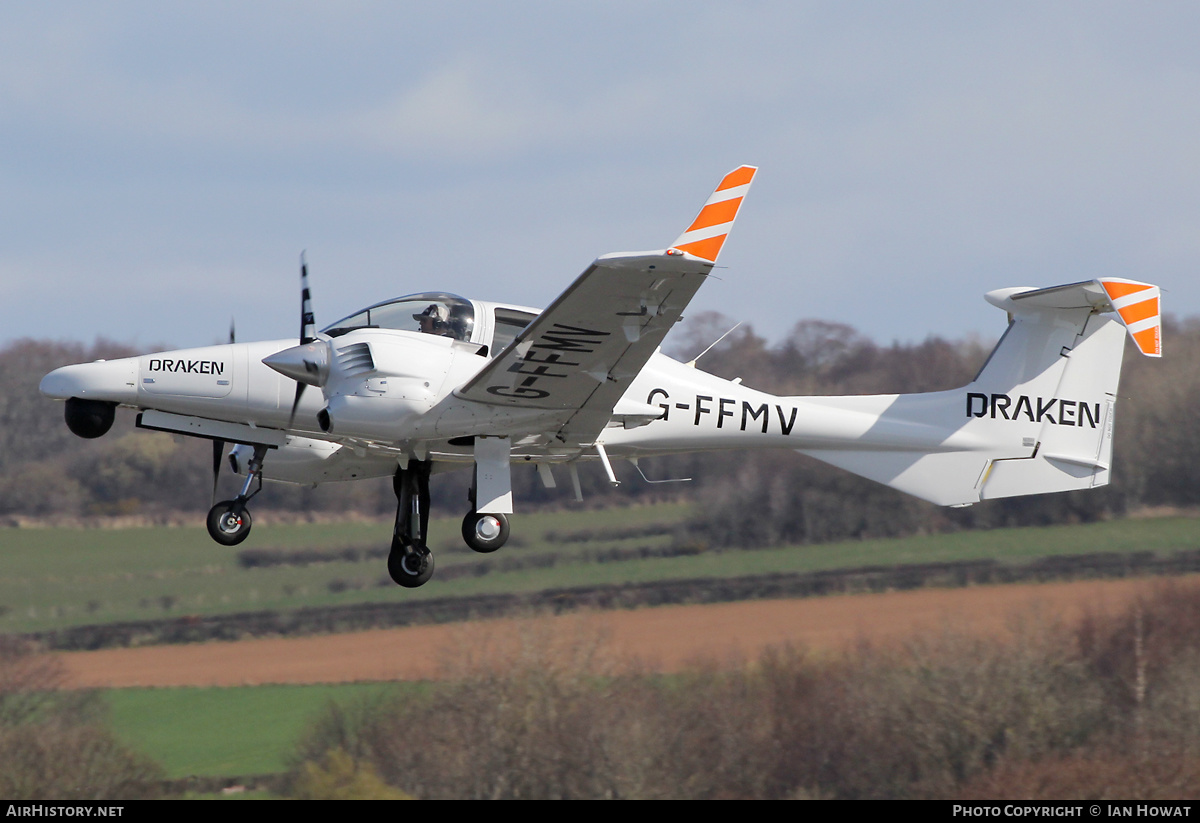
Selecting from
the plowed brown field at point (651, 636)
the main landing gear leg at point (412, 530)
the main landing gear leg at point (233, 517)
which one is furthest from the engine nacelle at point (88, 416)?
the plowed brown field at point (651, 636)

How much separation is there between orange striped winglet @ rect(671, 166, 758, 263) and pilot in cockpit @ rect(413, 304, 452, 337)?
3.58 metres

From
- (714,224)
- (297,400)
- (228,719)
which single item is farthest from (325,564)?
(714,224)

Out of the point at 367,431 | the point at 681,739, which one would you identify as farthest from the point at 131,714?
the point at 367,431

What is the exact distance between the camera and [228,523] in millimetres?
14812

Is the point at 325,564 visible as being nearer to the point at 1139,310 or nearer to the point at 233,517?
the point at 233,517

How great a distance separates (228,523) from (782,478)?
22054 mm

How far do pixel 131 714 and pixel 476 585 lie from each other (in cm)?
1062

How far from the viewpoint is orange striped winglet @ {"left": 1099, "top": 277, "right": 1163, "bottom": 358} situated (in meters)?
13.9

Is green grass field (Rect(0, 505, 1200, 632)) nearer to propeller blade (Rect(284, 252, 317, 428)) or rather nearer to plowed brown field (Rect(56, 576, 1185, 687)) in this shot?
plowed brown field (Rect(56, 576, 1185, 687))

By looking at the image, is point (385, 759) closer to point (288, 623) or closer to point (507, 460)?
point (288, 623)

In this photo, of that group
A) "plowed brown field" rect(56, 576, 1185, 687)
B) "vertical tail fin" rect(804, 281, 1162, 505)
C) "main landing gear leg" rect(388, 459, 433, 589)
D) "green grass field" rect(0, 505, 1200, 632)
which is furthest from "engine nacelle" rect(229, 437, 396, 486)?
"plowed brown field" rect(56, 576, 1185, 687)

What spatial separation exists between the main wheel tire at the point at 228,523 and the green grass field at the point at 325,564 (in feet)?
60.8
